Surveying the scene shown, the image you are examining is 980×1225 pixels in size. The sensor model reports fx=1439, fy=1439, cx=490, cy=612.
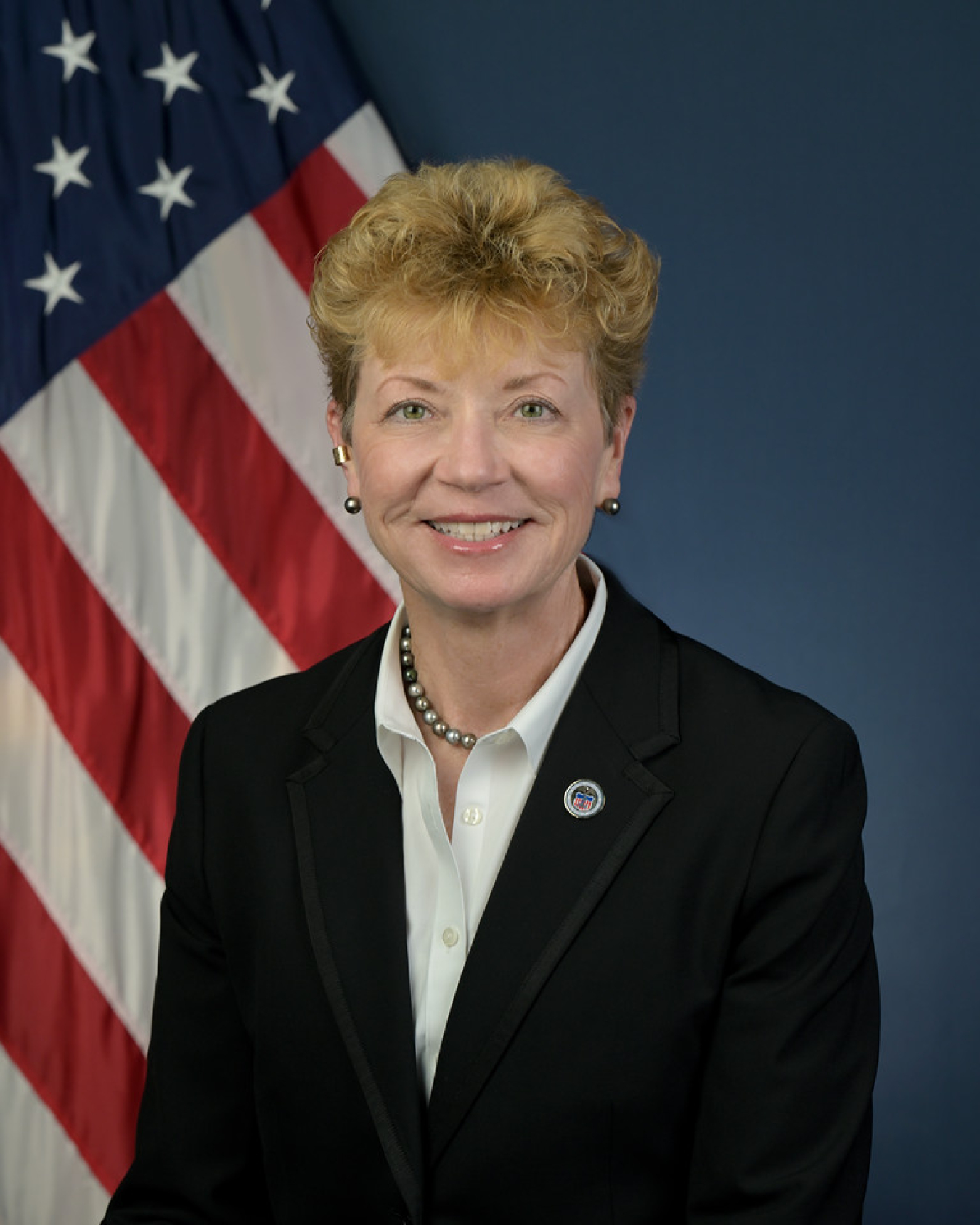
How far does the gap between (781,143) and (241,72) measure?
923 millimetres

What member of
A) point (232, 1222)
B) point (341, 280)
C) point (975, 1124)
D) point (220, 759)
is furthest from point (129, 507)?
point (975, 1124)

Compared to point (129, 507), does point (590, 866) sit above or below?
below

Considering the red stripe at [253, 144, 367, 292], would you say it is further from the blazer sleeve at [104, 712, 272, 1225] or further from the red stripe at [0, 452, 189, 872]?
the blazer sleeve at [104, 712, 272, 1225]

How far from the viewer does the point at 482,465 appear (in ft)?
4.58

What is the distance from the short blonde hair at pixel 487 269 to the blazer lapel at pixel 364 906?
42 centimetres

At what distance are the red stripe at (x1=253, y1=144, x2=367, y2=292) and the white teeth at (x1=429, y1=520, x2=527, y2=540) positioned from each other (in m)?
1.16

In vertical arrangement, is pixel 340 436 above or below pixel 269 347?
below

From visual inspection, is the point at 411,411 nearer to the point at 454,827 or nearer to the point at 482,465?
the point at 482,465

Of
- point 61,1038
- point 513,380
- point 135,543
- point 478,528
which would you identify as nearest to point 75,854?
point 61,1038

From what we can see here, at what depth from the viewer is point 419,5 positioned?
256 cm

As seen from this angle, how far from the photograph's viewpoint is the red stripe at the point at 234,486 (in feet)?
8.02

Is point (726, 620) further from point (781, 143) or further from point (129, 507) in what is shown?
point (129, 507)

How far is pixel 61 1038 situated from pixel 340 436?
138 cm

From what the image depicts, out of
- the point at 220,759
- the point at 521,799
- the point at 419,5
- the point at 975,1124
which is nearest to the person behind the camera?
the point at 521,799
